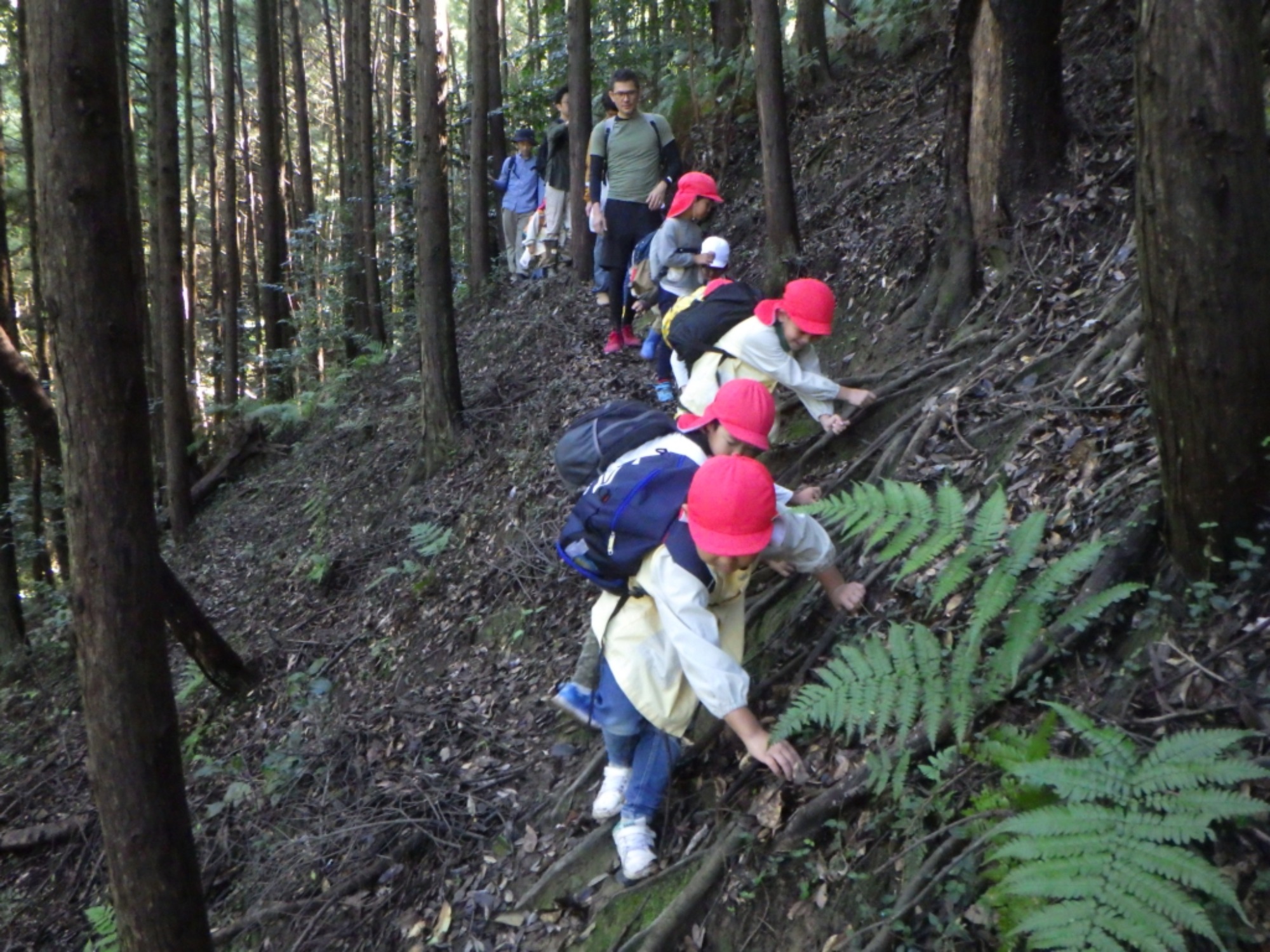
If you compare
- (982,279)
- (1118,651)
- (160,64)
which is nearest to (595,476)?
(1118,651)

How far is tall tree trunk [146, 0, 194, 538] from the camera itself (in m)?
11.9

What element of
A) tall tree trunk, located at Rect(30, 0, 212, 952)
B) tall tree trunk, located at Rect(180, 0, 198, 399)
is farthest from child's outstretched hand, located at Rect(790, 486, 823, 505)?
tall tree trunk, located at Rect(180, 0, 198, 399)

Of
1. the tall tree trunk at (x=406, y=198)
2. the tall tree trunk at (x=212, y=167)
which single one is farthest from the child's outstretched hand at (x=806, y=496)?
the tall tree trunk at (x=212, y=167)

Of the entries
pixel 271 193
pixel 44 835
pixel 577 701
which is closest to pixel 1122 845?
pixel 577 701

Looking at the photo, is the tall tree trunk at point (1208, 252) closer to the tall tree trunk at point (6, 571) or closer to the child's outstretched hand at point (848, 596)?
the child's outstretched hand at point (848, 596)

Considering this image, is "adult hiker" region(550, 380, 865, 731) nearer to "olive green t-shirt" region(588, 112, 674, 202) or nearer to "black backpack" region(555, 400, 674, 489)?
"black backpack" region(555, 400, 674, 489)

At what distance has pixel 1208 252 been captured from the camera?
2.57 meters

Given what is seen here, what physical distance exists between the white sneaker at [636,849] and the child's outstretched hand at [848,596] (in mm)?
1164

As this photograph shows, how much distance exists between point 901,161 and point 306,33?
99.6 ft

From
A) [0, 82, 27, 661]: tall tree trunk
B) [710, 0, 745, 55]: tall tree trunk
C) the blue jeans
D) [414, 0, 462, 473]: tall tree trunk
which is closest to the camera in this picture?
the blue jeans

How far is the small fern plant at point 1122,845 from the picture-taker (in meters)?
2.13

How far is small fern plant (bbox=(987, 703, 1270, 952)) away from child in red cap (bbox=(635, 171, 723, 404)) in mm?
5011

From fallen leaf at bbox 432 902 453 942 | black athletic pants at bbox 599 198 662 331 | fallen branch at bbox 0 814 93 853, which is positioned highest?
black athletic pants at bbox 599 198 662 331

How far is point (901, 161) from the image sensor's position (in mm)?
8375
